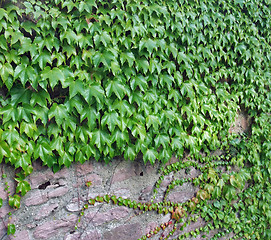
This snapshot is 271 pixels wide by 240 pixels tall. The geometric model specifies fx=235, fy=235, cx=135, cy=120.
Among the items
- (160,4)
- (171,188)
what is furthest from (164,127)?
(160,4)

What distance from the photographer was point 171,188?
2.80 meters

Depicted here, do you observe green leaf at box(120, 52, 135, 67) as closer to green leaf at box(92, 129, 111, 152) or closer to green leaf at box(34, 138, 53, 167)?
green leaf at box(92, 129, 111, 152)

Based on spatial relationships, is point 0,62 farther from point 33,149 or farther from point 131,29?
point 131,29

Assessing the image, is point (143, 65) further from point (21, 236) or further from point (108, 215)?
point (21, 236)

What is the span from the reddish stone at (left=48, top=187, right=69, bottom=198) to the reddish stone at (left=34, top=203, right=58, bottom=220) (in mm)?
91

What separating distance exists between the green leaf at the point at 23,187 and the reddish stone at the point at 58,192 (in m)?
0.22

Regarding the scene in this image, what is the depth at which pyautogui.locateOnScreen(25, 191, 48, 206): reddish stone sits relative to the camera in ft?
6.83

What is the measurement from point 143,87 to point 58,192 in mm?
1295

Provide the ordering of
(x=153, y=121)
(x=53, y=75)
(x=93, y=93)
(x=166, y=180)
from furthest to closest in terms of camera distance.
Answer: (x=166, y=180), (x=153, y=121), (x=93, y=93), (x=53, y=75)

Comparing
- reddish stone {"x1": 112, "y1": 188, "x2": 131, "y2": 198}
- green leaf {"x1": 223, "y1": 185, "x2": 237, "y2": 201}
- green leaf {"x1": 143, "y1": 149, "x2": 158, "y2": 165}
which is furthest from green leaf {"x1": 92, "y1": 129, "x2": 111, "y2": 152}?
green leaf {"x1": 223, "y1": 185, "x2": 237, "y2": 201}

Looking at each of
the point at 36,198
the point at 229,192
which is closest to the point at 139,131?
the point at 36,198

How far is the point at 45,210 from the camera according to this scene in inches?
85.0

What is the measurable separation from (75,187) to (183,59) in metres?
1.76

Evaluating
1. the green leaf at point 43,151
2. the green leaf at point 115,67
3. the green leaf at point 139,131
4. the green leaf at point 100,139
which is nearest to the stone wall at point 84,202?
the green leaf at point 43,151
